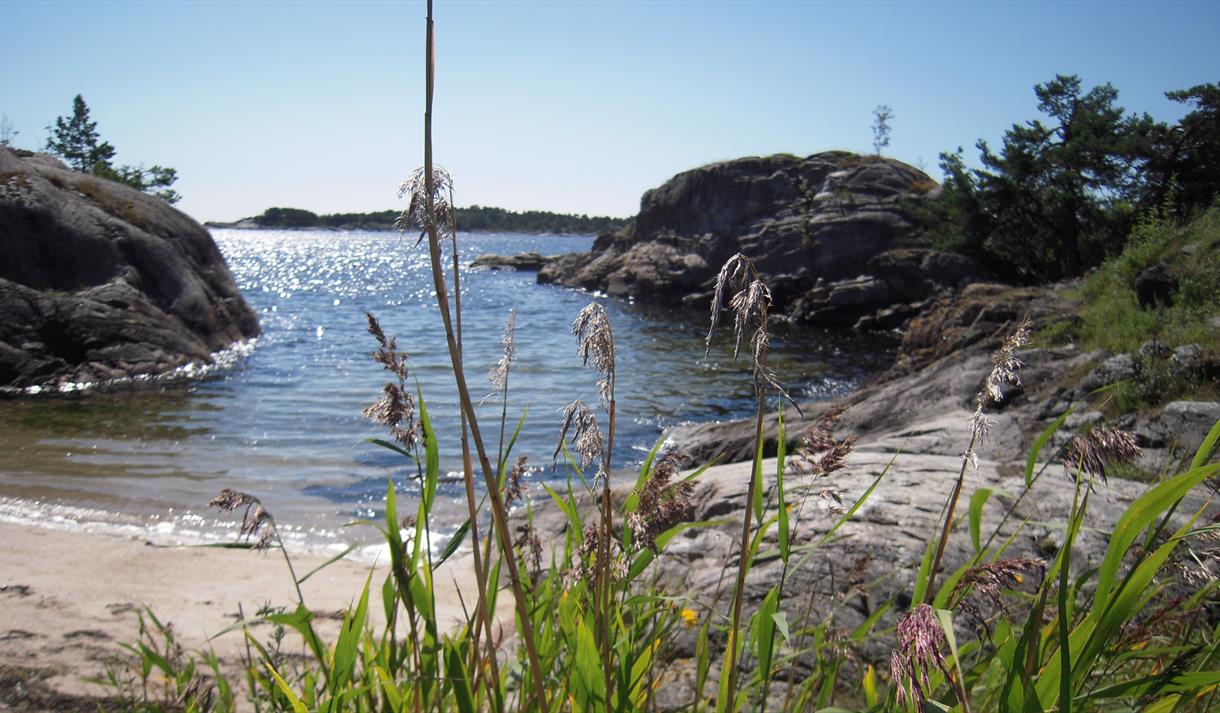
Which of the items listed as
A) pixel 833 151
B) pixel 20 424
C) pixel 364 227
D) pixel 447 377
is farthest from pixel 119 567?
pixel 364 227

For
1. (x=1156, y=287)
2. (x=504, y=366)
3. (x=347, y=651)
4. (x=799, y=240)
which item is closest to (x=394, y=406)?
(x=504, y=366)

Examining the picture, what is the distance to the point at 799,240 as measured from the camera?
31.8 metres

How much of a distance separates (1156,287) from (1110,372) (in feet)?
8.74

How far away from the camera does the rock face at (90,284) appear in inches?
505

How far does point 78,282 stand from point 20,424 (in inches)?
191

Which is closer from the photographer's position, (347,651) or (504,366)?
(504,366)

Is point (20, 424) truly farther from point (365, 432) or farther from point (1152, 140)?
point (1152, 140)

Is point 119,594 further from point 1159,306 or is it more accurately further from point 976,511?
point 1159,306

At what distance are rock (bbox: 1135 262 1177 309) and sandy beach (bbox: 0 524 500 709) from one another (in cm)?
733

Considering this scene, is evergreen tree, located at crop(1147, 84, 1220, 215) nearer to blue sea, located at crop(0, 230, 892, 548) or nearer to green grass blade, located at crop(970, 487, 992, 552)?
blue sea, located at crop(0, 230, 892, 548)

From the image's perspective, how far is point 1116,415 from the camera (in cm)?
585

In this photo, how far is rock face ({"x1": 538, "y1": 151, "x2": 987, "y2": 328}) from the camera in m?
27.9

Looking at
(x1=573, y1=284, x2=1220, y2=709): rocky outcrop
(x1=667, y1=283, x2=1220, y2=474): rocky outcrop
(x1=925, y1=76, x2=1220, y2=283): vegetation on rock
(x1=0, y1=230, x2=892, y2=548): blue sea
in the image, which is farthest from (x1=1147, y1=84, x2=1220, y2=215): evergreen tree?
(x1=573, y1=284, x2=1220, y2=709): rocky outcrop

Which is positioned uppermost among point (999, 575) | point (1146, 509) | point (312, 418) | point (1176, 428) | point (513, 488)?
point (1146, 509)
